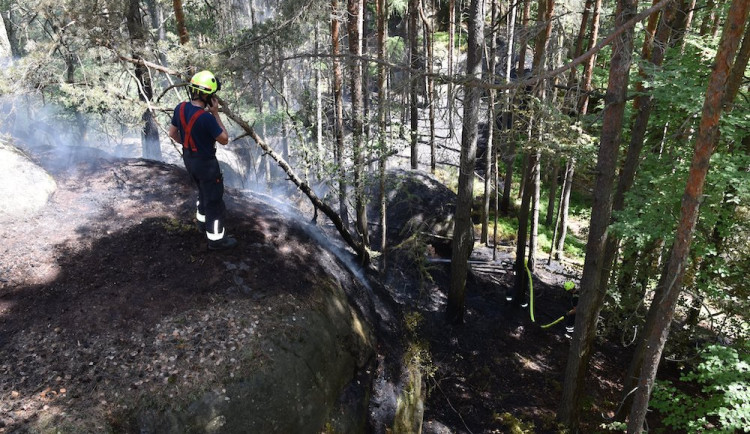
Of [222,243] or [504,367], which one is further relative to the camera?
[504,367]

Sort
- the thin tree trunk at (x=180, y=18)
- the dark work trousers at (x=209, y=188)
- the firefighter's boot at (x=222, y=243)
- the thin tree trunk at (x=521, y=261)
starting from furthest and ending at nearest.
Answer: the thin tree trunk at (x=521, y=261), the thin tree trunk at (x=180, y=18), the firefighter's boot at (x=222, y=243), the dark work trousers at (x=209, y=188)

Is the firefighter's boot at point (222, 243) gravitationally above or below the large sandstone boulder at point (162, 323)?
above

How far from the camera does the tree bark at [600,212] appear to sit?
5.99 metres

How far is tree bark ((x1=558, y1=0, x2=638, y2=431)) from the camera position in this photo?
5.99 metres

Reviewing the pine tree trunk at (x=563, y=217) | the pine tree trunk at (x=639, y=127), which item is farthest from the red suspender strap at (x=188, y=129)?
the pine tree trunk at (x=563, y=217)

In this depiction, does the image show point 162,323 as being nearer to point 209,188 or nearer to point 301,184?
point 209,188

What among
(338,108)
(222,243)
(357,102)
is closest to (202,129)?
(222,243)

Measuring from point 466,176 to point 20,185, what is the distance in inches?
368

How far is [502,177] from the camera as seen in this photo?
2614cm

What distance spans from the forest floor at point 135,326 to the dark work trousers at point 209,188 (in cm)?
60

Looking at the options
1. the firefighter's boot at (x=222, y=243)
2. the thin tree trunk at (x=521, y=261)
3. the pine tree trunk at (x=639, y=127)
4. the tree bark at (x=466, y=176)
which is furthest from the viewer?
the thin tree trunk at (x=521, y=261)

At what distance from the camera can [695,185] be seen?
5.09 meters

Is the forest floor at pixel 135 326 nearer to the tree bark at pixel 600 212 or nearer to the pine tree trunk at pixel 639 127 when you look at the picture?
the tree bark at pixel 600 212

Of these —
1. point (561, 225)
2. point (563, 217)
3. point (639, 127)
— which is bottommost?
point (561, 225)
